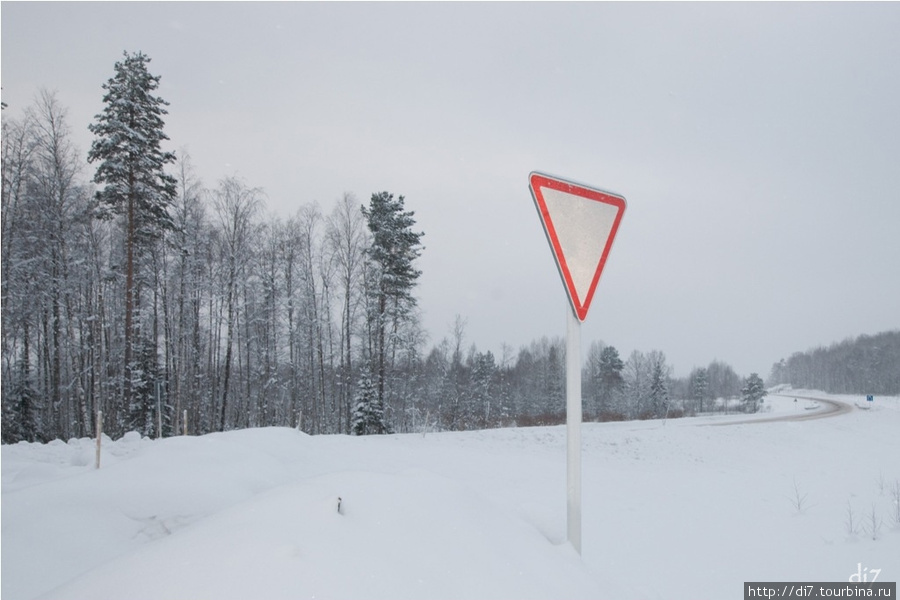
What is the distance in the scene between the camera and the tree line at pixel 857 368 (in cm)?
9019

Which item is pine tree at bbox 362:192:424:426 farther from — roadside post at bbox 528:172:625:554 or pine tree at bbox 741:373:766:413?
pine tree at bbox 741:373:766:413

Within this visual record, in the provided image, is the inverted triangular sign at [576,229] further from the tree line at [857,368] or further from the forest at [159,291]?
the tree line at [857,368]

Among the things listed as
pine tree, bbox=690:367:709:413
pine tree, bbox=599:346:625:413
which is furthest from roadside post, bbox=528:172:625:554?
pine tree, bbox=690:367:709:413

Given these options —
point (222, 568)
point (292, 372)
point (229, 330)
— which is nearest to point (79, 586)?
point (222, 568)

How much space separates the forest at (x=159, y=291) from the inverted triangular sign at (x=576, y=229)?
16791 mm

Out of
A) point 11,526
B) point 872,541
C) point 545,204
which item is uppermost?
point 545,204

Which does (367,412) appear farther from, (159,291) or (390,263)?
(159,291)

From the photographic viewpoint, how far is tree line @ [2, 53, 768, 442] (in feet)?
57.1

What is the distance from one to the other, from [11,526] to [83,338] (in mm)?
23015

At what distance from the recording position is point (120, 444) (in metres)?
12.6

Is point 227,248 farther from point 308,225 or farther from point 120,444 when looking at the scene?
point 120,444

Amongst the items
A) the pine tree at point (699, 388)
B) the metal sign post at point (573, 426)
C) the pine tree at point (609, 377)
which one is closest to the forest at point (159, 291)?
the metal sign post at point (573, 426)

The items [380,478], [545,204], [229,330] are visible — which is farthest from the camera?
[229,330]

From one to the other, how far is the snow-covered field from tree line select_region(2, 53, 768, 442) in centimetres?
864
